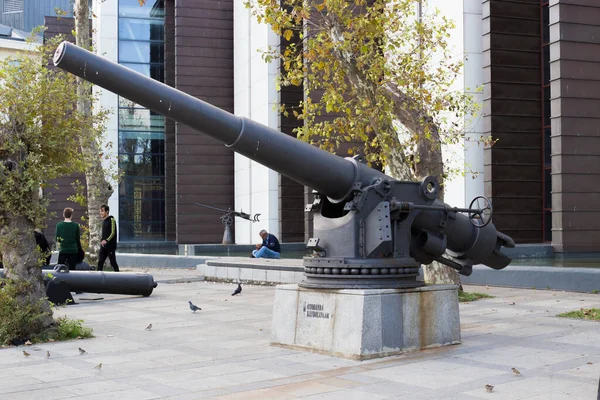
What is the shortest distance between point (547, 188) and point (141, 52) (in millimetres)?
28988

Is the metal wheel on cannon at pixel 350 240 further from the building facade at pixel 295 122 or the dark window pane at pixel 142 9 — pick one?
the dark window pane at pixel 142 9

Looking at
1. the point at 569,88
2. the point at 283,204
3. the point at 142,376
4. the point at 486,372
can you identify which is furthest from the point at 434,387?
the point at 283,204

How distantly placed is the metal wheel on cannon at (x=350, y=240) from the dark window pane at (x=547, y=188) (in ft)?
69.1

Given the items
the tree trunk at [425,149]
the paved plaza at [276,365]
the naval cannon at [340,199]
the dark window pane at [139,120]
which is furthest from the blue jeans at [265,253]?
the dark window pane at [139,120]

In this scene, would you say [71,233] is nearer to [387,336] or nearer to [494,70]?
[387,336]

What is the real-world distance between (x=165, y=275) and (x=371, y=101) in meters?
9.96

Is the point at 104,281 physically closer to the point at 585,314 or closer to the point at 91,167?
the point at 91,167

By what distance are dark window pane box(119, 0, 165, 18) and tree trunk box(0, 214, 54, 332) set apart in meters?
40.7

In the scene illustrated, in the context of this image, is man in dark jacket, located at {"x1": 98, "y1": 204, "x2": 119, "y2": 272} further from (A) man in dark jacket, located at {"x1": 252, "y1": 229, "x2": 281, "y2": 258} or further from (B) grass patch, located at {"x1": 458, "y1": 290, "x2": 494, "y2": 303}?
(B) grass patch, located at {"x1": 458, "y1": 290, "x2": 494, "y2": 303}

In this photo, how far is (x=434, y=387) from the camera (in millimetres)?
6246

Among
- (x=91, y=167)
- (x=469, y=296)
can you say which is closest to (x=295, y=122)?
(x=91, y=167)

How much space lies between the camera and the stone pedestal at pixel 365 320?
7.58 metres

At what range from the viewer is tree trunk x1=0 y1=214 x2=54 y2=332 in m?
9.10

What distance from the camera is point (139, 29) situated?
4834 centimetres
